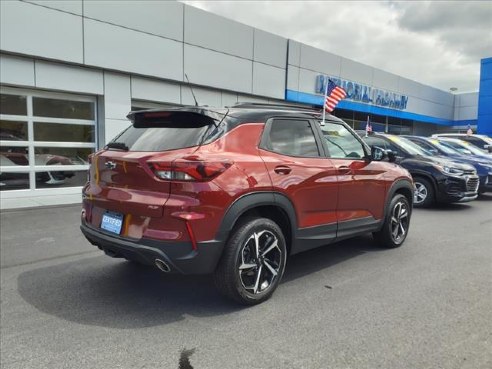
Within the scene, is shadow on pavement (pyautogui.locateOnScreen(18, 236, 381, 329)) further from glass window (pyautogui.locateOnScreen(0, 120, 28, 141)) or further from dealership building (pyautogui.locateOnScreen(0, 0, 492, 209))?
glass window (pyautogui.locateOnScreen(0, 120, 28, 141))

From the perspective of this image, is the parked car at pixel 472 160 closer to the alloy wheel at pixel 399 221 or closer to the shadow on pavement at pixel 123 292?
the alloy wheel at pixel 399 221

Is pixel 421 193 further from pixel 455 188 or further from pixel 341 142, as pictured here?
pixel 341 142

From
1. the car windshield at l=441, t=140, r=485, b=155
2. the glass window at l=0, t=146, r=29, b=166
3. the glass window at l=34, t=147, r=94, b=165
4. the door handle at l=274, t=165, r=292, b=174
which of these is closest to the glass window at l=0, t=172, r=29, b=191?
the glass window at l=0, t=146, r=29, b=166

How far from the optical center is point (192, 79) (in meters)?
13.3

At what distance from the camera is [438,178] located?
899cm

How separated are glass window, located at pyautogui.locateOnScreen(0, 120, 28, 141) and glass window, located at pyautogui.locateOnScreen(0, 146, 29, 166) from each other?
241 millimetres

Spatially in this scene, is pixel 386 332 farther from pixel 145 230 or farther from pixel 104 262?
pixel 104 262

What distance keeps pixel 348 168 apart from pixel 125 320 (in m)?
2.85

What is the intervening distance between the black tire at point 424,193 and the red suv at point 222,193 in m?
5.35

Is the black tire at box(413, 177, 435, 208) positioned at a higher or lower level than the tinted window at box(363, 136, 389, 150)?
lower

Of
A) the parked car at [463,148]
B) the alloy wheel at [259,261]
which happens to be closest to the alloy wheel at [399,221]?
the alloy wheel at [259,261]

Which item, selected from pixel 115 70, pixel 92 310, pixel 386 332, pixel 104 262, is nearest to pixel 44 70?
pixel 115 70

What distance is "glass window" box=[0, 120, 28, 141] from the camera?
9.88 m

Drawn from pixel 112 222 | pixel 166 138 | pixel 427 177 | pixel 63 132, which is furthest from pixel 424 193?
pixel 63 132
